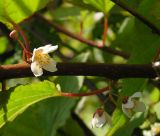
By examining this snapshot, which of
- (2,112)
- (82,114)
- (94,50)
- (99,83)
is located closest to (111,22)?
(94,50)

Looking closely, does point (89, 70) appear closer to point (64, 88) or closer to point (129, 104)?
point (129, 104)

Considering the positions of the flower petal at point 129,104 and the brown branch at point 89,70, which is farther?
the flower petal at point 129,104

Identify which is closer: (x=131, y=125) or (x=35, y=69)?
(x=35, y=69)

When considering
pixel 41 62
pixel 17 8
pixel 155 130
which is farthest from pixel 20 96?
pixel 155 130

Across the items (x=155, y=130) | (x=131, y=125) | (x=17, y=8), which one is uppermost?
(x=17, y=8)

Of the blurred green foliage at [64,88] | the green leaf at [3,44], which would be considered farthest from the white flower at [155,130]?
the green leaf at [3,44]

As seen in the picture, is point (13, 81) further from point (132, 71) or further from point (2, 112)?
point (132, 71)

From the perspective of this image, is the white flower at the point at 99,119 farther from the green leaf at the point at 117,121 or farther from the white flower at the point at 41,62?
the white flower at the point at 41,62

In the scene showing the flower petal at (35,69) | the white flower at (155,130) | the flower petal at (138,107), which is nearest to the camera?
the flower petal at (35,69)
